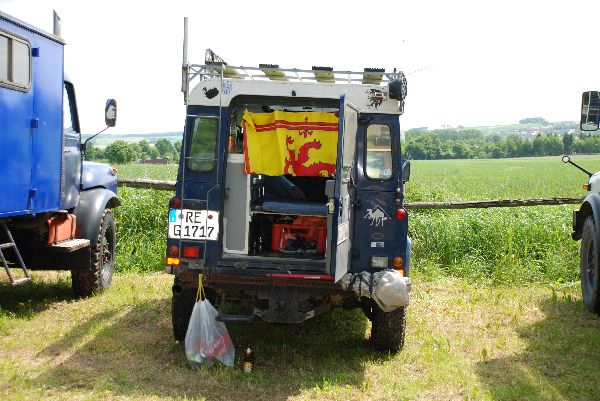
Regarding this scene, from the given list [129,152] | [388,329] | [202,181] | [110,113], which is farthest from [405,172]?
[129,152]

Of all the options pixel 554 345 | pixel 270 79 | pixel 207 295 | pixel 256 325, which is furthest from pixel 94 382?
pixel 554 345

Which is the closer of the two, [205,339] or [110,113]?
[205,339]

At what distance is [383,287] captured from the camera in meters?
6.12

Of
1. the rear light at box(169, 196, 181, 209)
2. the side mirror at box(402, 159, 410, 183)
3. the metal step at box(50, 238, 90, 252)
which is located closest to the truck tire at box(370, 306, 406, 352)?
the side mirror at box(402, 159, 410, 183)

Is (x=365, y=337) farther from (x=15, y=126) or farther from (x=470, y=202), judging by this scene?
(x=470, y=202)

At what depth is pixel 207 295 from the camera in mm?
6898

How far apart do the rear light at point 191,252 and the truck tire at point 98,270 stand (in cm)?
276

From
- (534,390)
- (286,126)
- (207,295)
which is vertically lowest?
(534,390)

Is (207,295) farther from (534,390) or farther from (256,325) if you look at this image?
(534,390)

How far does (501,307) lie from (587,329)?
1221 millimetres

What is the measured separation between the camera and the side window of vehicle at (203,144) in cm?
658

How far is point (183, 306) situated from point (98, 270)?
2.65 metres

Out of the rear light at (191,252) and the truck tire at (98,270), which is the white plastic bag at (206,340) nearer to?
the rear light at (191,252)

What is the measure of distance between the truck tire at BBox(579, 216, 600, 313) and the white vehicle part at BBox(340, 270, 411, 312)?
282cm
